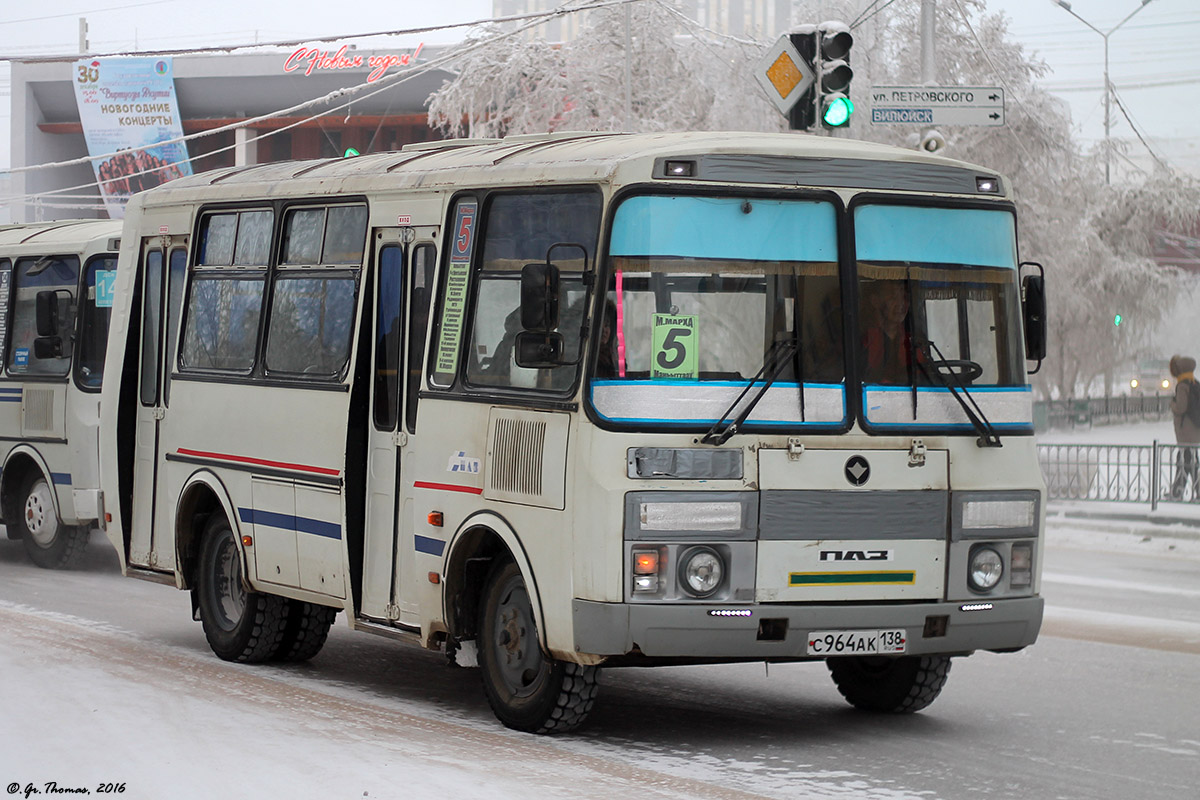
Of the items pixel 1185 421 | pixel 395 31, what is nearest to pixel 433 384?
pixel 1185 421

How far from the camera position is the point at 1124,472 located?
22391mm

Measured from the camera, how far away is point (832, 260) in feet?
27.8

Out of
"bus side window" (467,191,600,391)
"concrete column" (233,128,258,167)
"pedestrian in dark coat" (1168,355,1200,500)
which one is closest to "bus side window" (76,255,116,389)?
"bus side window" (467,191,600,391)

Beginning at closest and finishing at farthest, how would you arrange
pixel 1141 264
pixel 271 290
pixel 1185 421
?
pixel 271 290 < pixel 1185 421 < pixel 1141 264

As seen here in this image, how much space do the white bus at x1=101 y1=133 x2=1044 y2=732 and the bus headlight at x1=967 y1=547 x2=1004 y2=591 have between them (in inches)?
0.6

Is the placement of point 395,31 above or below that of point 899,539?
above

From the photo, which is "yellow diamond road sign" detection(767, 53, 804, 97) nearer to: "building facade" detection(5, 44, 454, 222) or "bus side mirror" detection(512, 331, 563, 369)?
"bus side mirror" detection(512, 331, 563, 369)

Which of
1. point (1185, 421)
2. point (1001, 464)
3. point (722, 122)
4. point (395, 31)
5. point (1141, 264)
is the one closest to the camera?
point (1001, 464)

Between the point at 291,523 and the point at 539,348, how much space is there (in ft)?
9.55

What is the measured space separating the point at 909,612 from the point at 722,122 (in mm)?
29883

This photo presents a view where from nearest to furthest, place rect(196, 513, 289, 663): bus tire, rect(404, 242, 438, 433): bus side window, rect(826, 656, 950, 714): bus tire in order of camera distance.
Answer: rect(826, 656, 950, 714): bus tire → rect(404, 242, 438, 433): bus side window → rect(196, 513, 289, 663): bus tire

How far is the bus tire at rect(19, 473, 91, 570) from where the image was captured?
54.8ft

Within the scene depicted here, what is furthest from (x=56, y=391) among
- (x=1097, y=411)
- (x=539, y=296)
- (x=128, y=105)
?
(x=128, y=105)

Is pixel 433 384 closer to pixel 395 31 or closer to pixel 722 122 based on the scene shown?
pixel 395 31
